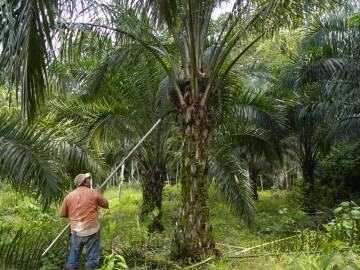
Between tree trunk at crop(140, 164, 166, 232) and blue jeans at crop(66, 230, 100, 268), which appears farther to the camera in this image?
tree trunk at crop(140, 164, 166, 232)

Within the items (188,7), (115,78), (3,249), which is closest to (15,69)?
(3,249)

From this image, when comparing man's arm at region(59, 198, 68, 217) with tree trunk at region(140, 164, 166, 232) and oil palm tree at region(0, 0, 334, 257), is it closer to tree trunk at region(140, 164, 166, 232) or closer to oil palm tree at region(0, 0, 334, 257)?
oil palm tree at region(0, 0, 334, 257)

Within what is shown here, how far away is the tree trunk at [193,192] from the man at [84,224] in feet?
3.89

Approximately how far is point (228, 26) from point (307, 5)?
1.38 meters

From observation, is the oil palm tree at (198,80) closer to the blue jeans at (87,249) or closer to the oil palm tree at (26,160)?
the blue jeans at (87,249)

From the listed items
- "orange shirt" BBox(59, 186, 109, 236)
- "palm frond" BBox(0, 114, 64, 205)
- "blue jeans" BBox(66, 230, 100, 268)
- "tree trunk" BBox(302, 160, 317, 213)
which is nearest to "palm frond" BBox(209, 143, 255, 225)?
"orange shirt" BBox(59, 186, 109, 236)

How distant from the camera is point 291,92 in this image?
44.0 ft

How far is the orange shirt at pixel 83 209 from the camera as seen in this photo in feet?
18.9

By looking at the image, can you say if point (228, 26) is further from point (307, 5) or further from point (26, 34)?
point (26, 34)

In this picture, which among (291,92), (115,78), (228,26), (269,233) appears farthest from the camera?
(291,92)

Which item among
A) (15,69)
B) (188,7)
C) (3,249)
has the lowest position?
(3,249)

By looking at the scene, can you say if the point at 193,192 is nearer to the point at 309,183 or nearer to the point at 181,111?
the point at 181,111

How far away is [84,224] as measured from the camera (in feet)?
18.9

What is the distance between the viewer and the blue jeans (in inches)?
223
